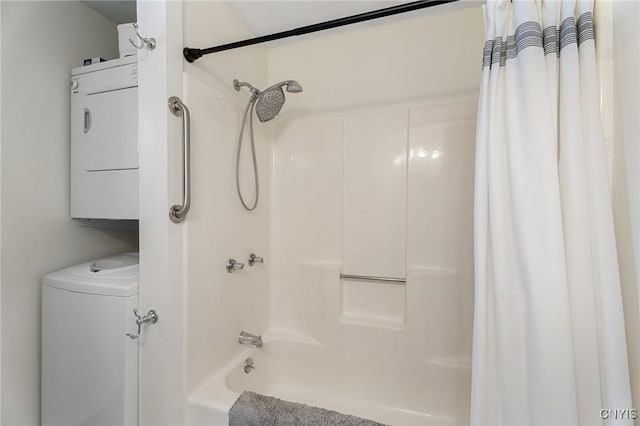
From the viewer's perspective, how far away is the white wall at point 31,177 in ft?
4.34

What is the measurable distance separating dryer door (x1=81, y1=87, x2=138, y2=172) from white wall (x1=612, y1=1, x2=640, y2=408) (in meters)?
1.80

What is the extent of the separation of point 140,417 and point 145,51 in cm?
146

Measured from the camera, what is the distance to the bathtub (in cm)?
152

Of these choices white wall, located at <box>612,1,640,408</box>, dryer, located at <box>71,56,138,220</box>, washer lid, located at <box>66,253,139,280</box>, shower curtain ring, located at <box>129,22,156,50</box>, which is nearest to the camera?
white wall, located at <box>612,1,640,408</box>

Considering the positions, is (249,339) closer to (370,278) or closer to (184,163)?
(370,278)

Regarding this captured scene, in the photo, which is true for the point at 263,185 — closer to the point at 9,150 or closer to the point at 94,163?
the point at 94,163

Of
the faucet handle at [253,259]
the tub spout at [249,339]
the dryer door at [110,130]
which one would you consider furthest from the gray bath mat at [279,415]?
the dryer door at [110,130]

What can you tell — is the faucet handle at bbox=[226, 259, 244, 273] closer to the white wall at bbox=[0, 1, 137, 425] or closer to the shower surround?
the shower surround

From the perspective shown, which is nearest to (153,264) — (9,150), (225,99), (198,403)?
(198,403)

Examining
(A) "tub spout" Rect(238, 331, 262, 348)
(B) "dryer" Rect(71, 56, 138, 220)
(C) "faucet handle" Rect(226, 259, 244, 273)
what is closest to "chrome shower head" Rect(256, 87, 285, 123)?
(B) "dryer" Rect(71, 56, 138, 220)

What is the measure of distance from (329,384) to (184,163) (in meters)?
1.51

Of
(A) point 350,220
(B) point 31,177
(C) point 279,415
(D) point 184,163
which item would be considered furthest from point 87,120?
(C) point 279,415

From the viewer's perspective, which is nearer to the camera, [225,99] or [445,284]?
[225,99]

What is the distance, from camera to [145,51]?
1075 mm
